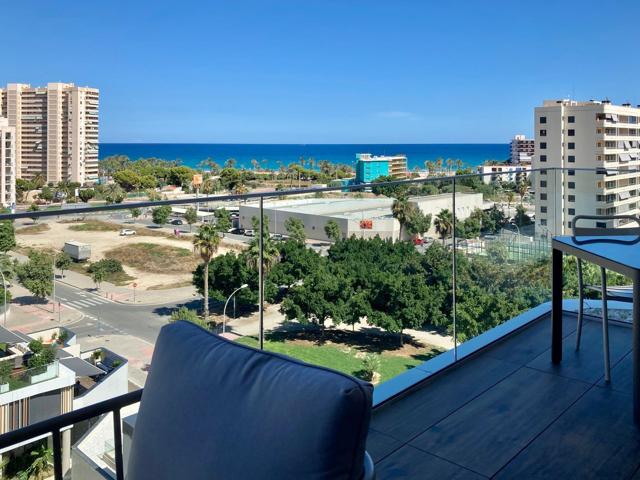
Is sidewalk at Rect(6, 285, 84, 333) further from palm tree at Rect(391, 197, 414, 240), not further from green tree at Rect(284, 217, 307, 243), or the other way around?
palm tree at Rect(391, 197, 414, 240)

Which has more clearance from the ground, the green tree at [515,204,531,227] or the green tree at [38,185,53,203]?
the green tree at [38,185,53,203]

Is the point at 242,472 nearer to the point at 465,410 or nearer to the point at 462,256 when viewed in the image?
the point at 465,410

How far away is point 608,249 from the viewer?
2.34 m

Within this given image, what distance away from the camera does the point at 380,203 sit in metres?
2.52

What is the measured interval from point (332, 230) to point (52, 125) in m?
69.4

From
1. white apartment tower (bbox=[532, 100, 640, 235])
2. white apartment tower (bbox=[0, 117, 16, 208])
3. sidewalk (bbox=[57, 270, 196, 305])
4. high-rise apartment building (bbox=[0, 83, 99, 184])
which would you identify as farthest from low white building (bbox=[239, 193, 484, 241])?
high-rise apartment building (bbox=[0, 83, 99, 184])

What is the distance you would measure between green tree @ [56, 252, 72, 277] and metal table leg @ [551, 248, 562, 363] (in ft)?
7.46

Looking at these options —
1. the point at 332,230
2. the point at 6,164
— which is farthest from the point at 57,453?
the point at 6,164

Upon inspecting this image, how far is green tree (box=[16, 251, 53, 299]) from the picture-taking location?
155 centimetres

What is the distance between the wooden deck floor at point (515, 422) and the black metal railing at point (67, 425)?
99 cm

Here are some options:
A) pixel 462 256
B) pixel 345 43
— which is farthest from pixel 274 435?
pixel 345 43

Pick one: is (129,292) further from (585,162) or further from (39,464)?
(585,162)

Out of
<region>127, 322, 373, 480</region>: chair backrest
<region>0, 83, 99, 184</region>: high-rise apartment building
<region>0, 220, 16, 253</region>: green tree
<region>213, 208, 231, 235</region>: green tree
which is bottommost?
<region>127, 322, 373, 480</region>: chair backrest

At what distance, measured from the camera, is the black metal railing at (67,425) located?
103 cm
